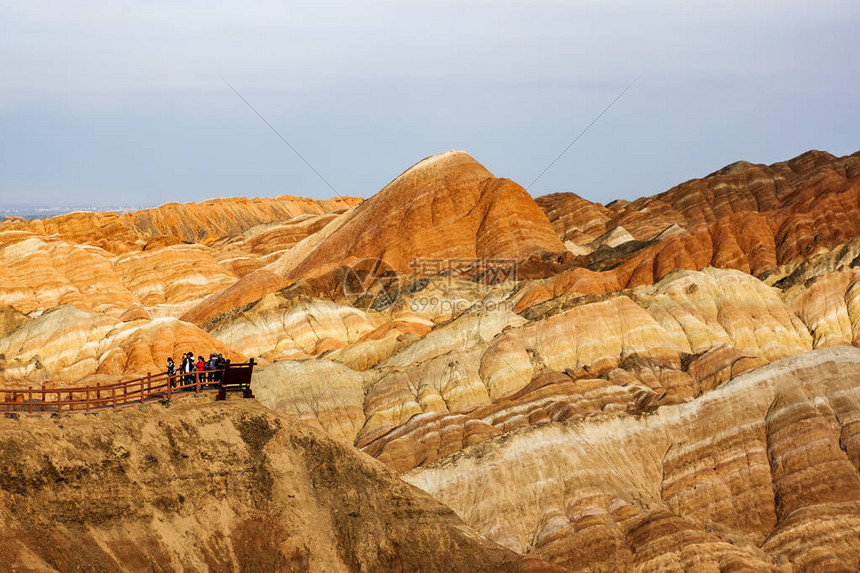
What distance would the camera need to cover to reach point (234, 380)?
39.6 m

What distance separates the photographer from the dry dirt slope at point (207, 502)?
3197 cm

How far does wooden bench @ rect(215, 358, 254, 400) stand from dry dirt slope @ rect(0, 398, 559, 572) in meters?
0.73

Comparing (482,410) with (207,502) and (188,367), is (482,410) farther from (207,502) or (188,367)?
(207,502)

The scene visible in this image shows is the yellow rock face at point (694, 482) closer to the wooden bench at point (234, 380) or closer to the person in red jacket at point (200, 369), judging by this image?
the person in red jacket at point (200, 369)

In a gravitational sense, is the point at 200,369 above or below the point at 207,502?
above

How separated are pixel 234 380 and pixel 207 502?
5.33 meters

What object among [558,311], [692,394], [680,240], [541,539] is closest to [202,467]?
[541,539]

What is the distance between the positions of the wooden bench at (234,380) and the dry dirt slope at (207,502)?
73 cm

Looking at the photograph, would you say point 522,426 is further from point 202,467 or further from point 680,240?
point 680,240

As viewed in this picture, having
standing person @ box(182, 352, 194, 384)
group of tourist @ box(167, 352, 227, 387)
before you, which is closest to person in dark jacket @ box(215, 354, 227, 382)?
group of tourist @ box(167, 352, 227, 387)

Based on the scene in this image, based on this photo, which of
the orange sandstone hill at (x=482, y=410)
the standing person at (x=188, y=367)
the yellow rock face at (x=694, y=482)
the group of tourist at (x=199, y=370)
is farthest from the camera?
the yellow rock face at (x=694, y=482)

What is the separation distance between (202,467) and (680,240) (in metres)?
100
